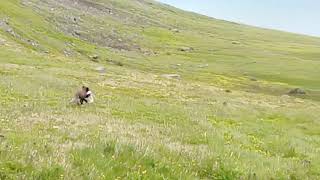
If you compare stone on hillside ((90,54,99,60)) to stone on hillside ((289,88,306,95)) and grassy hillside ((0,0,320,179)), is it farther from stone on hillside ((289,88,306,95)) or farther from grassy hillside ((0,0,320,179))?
stone on hillside ((289,88,306,95))

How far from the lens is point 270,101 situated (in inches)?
2677

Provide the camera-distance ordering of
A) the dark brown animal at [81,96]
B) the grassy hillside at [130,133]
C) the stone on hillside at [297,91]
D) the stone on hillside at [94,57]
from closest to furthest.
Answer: the grassy hillside at [130,133] < the dark brown animal at [81,96] < the stone on hillside at [297,91] < the stone on hillside at [94,57]

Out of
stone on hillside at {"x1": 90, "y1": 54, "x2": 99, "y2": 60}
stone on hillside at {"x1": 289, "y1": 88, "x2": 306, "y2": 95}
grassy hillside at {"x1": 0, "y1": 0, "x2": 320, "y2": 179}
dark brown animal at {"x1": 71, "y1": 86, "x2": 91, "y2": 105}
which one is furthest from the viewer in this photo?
stone on hillside at {"x1": 90, "y1": 54, "x2": 99, "y2": 60}

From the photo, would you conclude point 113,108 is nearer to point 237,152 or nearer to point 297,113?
point 237,152

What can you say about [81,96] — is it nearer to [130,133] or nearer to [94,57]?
[130,133]

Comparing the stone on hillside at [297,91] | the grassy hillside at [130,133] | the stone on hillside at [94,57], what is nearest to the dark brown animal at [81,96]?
the grassy hillside at [130,133]

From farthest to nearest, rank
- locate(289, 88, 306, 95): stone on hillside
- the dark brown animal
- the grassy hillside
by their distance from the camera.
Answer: locate(289, 88, 306, 95): stone on hillside < the dark brown animal < the grassy hillside

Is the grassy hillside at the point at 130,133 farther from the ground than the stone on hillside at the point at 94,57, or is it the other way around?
the grassy hillside at the point at 130,133

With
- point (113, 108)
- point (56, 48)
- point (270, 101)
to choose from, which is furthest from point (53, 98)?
point (56, 48)

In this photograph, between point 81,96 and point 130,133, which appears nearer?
point 130,133

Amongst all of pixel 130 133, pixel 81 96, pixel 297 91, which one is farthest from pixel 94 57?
pixel 130 133

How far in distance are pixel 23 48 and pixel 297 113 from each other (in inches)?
1709

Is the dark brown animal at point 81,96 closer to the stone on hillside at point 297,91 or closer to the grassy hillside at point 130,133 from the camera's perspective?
the grassy hillside at point 130,133

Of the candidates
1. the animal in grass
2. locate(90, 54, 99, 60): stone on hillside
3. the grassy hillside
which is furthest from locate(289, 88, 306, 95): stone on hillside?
the animal in grass
